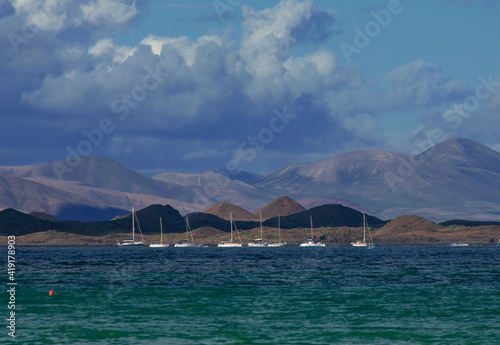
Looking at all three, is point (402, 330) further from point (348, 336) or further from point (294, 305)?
point (294, 305)

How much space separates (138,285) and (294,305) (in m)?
28.9

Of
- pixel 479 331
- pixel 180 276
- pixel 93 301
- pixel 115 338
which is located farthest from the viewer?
pixel 180 276

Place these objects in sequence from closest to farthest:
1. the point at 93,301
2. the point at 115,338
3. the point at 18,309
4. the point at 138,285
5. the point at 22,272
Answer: the point at 115,338
the point at 18,309
the point at 93,301
the point at 138,285
the point at 22,272

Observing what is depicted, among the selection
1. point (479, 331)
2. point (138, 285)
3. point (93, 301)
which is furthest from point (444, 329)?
point (138, 285)

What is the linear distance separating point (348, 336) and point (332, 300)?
21266mm

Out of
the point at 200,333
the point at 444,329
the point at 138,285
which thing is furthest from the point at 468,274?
the point at 200,333

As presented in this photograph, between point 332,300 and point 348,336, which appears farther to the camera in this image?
point 332,300

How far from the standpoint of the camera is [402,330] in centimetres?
5269

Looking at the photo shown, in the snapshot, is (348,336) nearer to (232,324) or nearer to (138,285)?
(232,324)

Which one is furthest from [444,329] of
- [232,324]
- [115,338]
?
[115,338]

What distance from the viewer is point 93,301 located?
232ft

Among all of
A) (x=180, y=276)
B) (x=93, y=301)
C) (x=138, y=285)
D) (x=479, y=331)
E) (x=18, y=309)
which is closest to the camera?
(x=479, y=331)

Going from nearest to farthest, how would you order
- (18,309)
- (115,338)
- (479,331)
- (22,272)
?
1. (115,338)
2. (479,331)
3. (18,309)
4. (22,272)

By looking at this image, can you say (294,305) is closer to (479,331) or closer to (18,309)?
(479,331)
